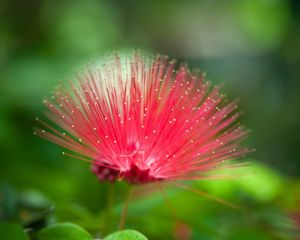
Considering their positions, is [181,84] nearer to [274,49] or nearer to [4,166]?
[4,166]

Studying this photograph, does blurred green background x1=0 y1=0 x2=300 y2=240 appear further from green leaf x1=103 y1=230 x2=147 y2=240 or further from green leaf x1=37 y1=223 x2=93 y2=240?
green leaf x1=103 y1=230 x2=147 y2=240

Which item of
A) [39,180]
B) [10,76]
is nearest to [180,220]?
[39,180]

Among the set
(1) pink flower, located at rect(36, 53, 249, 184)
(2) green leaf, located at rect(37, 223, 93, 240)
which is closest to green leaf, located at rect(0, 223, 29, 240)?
(2) green leaf, located at rect(37, 223, 93, 240)

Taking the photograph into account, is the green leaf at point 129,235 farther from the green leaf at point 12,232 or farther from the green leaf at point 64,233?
the green leaf at point 12,232

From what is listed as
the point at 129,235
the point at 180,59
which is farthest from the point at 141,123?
the point at 180,59

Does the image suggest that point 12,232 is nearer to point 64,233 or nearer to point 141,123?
point 64,233
